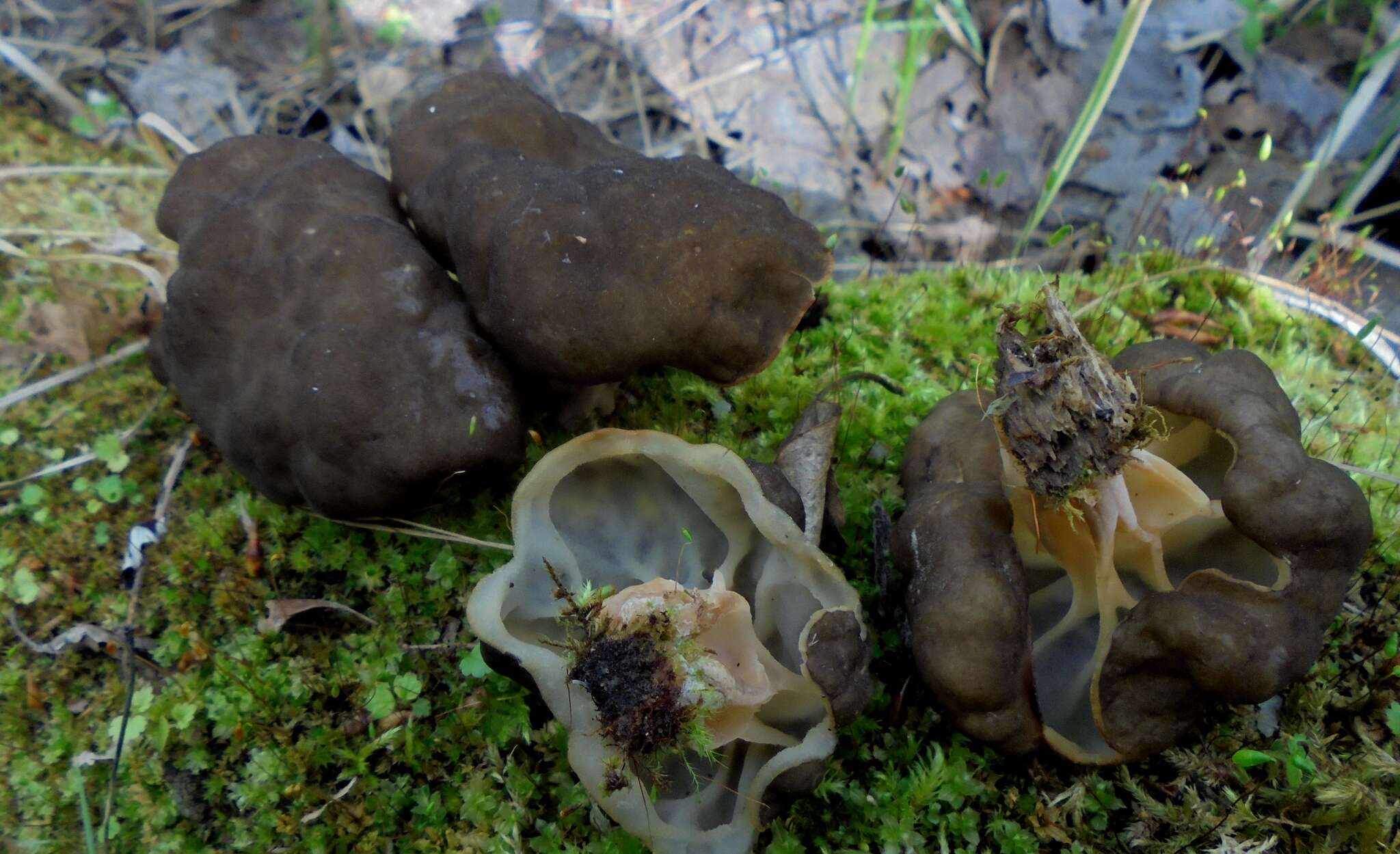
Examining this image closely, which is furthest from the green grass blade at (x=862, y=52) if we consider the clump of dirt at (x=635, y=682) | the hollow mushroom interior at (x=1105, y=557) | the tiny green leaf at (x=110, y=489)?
the tiny green leaf at (x=110, y=489)

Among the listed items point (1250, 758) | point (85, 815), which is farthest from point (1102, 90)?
point (85, 815)

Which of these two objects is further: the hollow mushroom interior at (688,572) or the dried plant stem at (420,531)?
the dried plant stem at (420,531)

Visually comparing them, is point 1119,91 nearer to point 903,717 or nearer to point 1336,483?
point 1336,483

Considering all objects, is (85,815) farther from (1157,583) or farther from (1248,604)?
(1248,604)

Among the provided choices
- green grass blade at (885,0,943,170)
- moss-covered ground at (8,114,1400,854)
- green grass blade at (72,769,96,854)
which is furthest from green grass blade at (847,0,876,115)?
green grass blade at (72,769,96,854)

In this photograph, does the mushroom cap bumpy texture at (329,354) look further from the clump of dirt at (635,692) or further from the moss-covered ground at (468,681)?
the clump of dirt at (635,692)

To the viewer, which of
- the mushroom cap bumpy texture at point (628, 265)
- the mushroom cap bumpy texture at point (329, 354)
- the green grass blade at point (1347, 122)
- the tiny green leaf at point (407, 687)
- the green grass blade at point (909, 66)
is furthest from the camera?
the green grass blade at point (909, 66)

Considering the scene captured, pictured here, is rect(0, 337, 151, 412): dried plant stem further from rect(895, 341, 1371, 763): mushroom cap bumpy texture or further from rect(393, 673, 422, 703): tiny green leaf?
rect(895, 341, 1371, 763): mushroom cap bumpy texture
